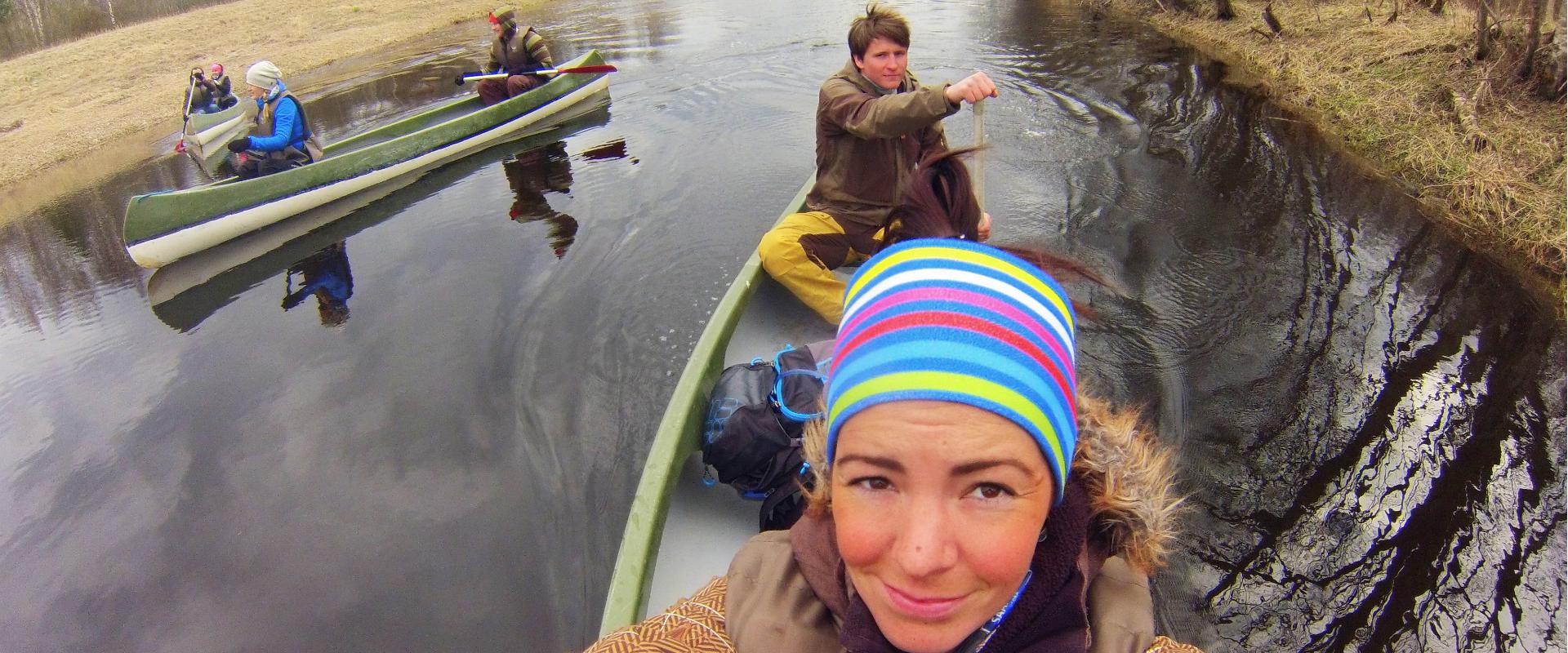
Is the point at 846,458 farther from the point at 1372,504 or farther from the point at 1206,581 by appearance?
the point at 1372,504

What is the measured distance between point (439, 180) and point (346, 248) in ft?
6.23

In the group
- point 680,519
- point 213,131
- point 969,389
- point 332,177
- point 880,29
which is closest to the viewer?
point 969,389

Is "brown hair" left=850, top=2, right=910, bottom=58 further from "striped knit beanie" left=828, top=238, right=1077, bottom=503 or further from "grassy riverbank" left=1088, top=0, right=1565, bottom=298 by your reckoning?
"grassy riverbank" left=1088, top=0, right=1565, bottom=298

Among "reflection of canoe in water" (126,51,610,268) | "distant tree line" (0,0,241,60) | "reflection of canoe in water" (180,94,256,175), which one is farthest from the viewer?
"distant tree line" (0,0,241,60)

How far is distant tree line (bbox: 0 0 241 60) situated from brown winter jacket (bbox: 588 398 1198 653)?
31280 mm

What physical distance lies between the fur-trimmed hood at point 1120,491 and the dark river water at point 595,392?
7.77ft

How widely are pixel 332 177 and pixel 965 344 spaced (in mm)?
9858

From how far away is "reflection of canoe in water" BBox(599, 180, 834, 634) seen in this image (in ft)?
9.34

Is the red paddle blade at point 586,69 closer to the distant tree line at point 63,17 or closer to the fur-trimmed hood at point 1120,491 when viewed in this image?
the fur-trimmed hood at point 1120,491

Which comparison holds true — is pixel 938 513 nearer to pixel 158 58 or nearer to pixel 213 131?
pixel 213 131

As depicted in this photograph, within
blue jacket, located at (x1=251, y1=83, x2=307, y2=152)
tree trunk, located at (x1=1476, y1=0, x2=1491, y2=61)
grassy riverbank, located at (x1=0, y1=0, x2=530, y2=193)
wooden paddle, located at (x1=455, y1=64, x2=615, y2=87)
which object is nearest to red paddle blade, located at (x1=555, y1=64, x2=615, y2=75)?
wooden paddle, located at (x1=455, y1=64, x2=615, y2=87)

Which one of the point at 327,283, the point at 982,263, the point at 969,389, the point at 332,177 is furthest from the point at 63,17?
the point at 969,389

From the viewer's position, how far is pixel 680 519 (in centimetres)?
331

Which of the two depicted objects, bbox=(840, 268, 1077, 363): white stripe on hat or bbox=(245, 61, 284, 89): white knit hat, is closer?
bbox=(840, 268, 1077, 363): white stripe on hat
